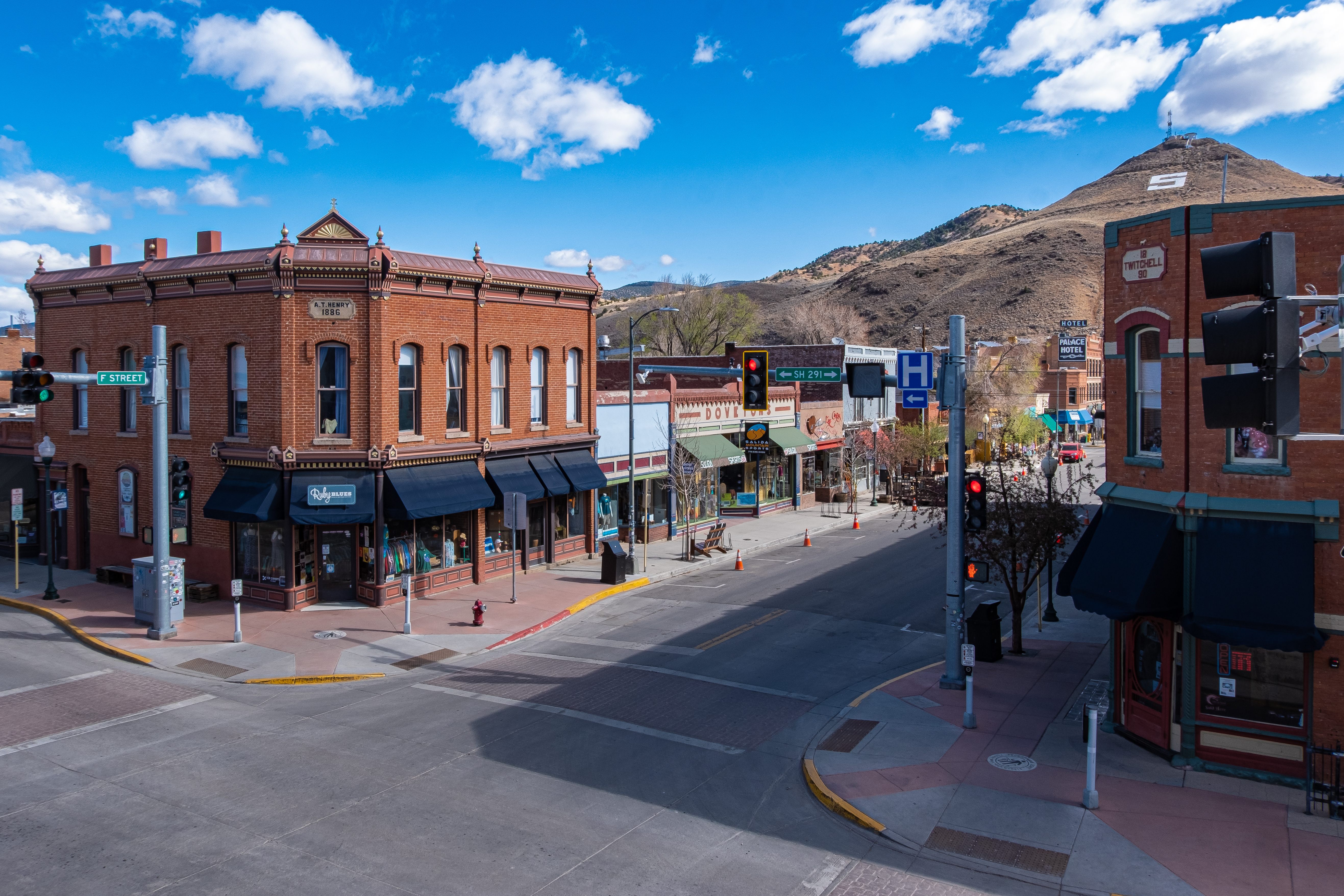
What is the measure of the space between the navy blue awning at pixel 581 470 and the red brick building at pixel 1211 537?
17306 millimetres

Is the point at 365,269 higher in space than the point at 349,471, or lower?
higher

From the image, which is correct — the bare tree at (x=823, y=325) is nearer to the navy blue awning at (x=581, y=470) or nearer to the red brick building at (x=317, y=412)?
the navy blue awning at (x=581, y=470)

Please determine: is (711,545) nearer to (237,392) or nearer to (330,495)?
(330,495)

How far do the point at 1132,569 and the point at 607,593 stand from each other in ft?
49.9

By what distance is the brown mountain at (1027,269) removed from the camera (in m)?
122

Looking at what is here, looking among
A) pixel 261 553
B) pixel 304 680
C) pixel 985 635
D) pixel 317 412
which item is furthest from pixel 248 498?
pixel 985 635

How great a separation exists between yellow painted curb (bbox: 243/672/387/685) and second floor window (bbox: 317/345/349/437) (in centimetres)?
773

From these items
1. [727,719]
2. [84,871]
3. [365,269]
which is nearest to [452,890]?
[84,871]

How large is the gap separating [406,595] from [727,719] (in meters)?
9.95

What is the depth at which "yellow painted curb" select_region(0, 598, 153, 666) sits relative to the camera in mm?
19109

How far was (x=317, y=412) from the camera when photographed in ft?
77.4

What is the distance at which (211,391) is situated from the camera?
24609 mm

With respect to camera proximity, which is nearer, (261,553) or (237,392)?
(261,553)

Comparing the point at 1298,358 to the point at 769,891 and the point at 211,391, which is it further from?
the point at 211,391
